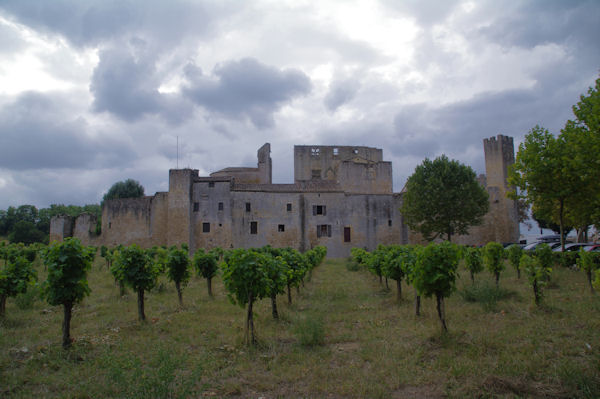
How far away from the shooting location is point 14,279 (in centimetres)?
920

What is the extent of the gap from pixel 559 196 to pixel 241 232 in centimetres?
2425

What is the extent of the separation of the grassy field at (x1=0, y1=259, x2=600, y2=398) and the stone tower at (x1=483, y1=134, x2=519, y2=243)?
28398mm

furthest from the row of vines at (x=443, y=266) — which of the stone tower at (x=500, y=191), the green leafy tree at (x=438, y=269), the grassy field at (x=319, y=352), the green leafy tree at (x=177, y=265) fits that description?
the stone tower at (x=500, y=191)

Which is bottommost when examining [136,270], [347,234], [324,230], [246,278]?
[246,278]

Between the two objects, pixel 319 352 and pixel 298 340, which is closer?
pixel 319 352

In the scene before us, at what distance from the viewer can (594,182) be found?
15.5 meters

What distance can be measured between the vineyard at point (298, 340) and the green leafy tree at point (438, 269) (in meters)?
0.03

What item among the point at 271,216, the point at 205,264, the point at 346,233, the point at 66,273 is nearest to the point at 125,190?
the point at 271,216

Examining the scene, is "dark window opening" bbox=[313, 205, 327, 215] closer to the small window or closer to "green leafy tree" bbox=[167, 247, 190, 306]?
the small window

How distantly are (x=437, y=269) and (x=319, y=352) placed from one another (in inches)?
121

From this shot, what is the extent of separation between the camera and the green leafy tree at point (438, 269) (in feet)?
24.5

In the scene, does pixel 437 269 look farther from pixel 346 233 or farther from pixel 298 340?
pixel 346 233

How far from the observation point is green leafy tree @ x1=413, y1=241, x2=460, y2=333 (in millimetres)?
7453

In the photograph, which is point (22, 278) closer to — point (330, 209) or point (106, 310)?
point (106, 310)
